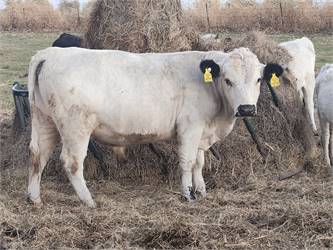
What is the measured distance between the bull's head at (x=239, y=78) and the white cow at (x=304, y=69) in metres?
3.33

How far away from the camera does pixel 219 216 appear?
5414 millimetres

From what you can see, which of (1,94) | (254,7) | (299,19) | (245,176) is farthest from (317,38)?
(245,176)

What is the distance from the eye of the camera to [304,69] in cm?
1025

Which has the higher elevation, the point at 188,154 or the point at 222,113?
the point at 222,113

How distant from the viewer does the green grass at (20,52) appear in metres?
14.8

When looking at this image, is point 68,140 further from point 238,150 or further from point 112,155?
point 238,150

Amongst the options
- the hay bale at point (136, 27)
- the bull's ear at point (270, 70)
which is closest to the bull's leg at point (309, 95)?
the hay bale at point (136, 27)

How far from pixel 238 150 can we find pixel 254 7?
21.0 meters

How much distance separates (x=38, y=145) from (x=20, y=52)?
15.9 metres

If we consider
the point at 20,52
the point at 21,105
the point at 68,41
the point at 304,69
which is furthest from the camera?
the point at 20,52

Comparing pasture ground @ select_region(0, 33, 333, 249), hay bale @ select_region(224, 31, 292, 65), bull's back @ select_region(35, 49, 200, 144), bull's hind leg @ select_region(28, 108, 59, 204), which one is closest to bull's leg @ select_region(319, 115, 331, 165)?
pasture ground @ select_region(0, 33, 333, 249)

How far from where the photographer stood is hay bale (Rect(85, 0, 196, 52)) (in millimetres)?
8219

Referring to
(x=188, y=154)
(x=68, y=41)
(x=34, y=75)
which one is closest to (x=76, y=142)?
(x=34, y=75)

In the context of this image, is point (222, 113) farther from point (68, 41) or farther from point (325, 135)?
point (68, 41)
